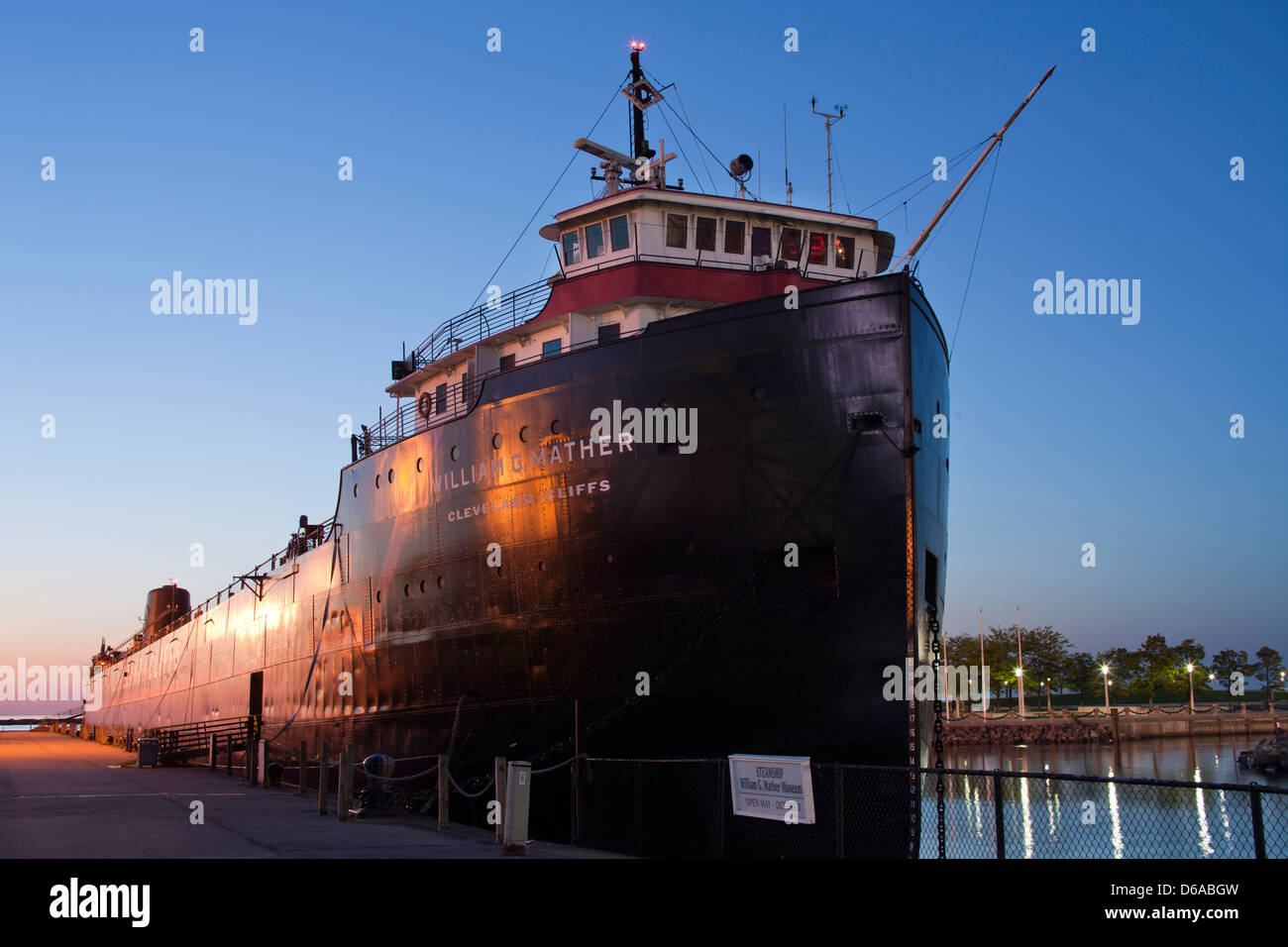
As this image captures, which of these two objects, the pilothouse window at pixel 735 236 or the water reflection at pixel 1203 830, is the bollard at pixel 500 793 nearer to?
the pilothouse window at pixel 735 236

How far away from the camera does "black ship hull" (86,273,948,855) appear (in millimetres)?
11477

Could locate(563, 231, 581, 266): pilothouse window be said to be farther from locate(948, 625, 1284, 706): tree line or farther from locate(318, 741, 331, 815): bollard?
locate(948, 625, 1284, 706): tree line

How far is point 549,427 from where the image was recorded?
A: 13578 mm

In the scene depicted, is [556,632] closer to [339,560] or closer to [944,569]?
[944,569]

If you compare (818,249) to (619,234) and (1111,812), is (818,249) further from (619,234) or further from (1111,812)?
(1111,812)

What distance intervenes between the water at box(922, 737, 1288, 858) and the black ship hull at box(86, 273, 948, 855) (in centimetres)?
281

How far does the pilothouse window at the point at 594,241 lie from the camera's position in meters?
16.0

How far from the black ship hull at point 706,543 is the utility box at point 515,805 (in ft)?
9.92

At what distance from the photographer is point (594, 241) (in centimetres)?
1614

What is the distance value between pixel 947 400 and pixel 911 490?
3.05 m

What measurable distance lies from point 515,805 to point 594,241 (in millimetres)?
9541
